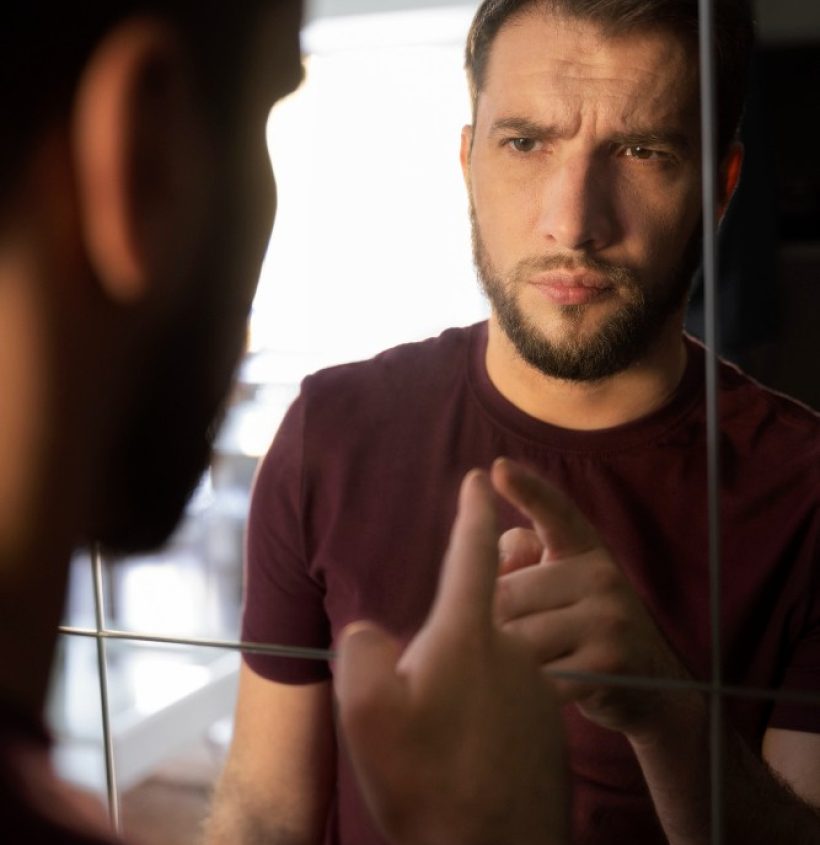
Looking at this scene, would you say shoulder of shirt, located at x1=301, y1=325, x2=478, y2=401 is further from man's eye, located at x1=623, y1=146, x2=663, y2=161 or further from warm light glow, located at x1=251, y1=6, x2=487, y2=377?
man's eye, located at x1=623, y1=146, x2=663, y2=161

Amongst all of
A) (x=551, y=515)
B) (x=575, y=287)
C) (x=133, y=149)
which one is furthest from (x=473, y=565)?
(x=133, y=149)

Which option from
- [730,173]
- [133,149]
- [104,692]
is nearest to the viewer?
[133,149]

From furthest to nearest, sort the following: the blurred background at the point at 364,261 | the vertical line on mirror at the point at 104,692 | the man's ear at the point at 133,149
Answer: the vertical line on mirror at the point at 104,692 → the blurred background at the point at 364,261 → the man's ear at the point at 133,149

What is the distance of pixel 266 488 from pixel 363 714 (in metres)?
0.14

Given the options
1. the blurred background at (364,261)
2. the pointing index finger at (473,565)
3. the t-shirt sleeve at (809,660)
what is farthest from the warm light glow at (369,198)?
the t-shirt sleeve at (809,660)

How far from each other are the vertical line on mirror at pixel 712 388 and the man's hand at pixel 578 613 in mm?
24

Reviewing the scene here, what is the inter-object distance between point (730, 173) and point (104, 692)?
0.50 meters

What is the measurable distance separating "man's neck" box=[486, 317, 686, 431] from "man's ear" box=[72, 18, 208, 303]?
0.23 metres

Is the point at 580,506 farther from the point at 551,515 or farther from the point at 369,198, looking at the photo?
the point at 369,198

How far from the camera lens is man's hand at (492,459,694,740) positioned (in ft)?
1.73

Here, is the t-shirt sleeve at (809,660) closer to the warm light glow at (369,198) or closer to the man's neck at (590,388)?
the man's neck at (590,388)

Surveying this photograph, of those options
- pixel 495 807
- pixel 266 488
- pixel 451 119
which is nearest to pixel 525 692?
pixel 495 807

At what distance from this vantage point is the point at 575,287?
52 cm

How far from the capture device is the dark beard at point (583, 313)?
51 cm
